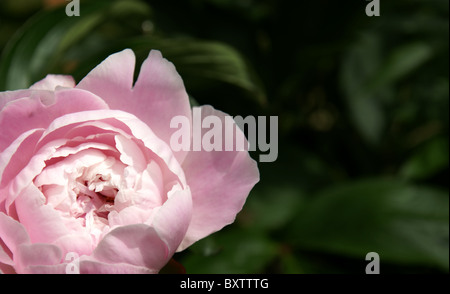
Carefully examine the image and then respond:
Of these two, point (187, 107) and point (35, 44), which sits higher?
point (35, 44)

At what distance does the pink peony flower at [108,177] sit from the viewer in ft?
1.25

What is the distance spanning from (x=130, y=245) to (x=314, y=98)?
2.26 ft

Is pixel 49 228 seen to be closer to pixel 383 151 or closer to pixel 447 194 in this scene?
pixel 447 194

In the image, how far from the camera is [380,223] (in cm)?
69

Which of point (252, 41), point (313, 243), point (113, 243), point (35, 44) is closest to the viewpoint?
point (113, 243)

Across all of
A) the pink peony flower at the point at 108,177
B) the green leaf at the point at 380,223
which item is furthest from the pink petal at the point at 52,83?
the green leaf at the point at 380,223

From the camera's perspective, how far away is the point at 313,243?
0.71 metres

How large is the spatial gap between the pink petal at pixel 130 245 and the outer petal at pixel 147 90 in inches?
3.3
